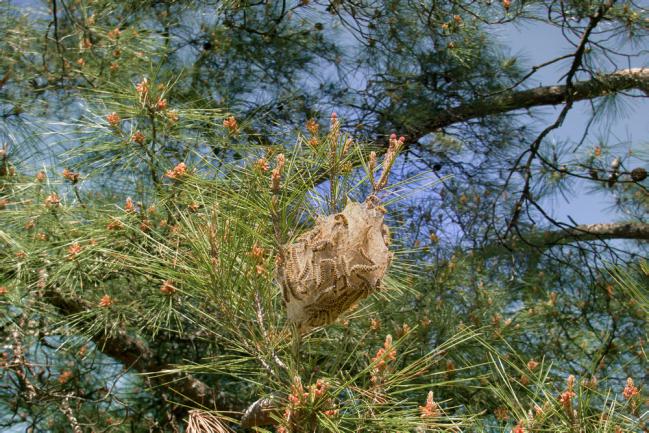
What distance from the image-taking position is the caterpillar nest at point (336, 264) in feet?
2.27

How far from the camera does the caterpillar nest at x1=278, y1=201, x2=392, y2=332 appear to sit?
69 centimetres

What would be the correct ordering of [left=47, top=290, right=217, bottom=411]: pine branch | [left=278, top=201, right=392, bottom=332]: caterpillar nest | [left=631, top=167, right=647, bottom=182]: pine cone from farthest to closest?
1. [left=631, top=167, right=647, bottom=182]: pine cone
2. [left=47, top=290, right=217, bottom=411]: pine branch
3. [left=278, top=201, right=392, bottom=332]: caterpillar nest

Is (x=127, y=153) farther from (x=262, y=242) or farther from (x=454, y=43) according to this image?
(x=454, y=43)

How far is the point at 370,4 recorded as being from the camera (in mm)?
1959

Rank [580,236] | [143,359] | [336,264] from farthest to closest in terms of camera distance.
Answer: [580,236], [143,359], [336,264]

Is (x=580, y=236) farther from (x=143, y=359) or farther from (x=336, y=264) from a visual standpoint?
(x=336, y=264)

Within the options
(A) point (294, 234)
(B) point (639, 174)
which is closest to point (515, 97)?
(B) point (639, 174)

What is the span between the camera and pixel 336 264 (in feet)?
Answer: 2.27

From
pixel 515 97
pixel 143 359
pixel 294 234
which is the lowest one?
pixel 143 359

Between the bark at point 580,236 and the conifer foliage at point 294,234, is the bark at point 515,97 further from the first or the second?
the bark at point 580,236

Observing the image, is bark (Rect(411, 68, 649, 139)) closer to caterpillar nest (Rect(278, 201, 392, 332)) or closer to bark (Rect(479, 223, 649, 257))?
bark (Rect(479, 223, 649, 257))

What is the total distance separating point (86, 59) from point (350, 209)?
122 centimetres

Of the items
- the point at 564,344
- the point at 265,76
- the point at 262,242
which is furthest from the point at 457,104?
the point at 262,242

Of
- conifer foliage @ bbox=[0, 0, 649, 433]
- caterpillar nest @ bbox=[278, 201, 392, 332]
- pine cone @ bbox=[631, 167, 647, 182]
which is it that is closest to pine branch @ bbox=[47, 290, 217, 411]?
conifer foliage @ bbox=[0, 0, 649, 433]
